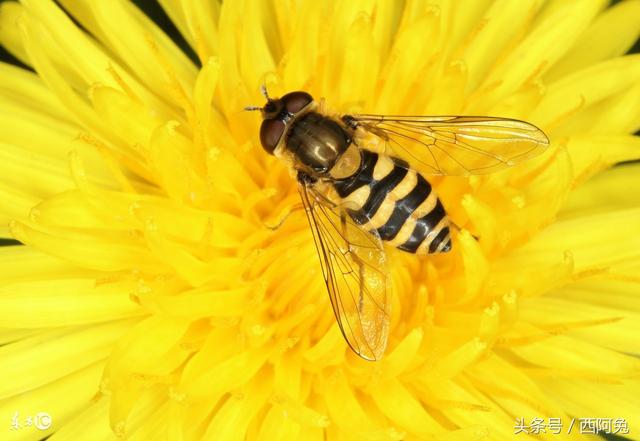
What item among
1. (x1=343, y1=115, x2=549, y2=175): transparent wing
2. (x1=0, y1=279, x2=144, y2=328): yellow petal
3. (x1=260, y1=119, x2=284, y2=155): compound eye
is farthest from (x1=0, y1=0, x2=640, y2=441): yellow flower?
(x1=260, y1=119, x2=284, y2=155): compound eye

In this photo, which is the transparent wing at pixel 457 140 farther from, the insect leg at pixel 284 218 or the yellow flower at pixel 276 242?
the insect leg at pixel 284 218

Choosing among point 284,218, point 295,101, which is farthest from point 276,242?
point 295,101

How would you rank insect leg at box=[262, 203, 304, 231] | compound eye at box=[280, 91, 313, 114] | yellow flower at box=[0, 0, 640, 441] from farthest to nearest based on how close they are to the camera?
insect leg at box=[262, 203, 304, 231]
compound eye at box=[280, 91, 313, 114]
yellow flower at box=[0, 0, 640, 441]

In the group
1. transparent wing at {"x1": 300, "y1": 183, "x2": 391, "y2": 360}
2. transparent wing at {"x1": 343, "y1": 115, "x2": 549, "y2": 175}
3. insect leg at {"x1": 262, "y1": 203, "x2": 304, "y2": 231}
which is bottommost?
transparent wing at {"x1": 300, "y1": 183, "x2": 391, "y2": 360}

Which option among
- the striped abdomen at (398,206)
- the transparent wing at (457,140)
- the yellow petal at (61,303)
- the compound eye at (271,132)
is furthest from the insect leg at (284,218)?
the yellow petal at (61,303)

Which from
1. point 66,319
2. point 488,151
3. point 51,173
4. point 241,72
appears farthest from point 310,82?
point 66,319

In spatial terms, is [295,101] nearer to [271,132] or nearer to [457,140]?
[271,132]

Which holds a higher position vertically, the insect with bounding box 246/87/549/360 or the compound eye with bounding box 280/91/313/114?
the compound eye with bounding box 280/91/313/114

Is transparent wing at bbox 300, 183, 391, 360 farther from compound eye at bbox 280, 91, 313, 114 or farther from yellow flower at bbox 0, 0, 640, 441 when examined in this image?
compound eye at bbox 280, 91, 313, 114
